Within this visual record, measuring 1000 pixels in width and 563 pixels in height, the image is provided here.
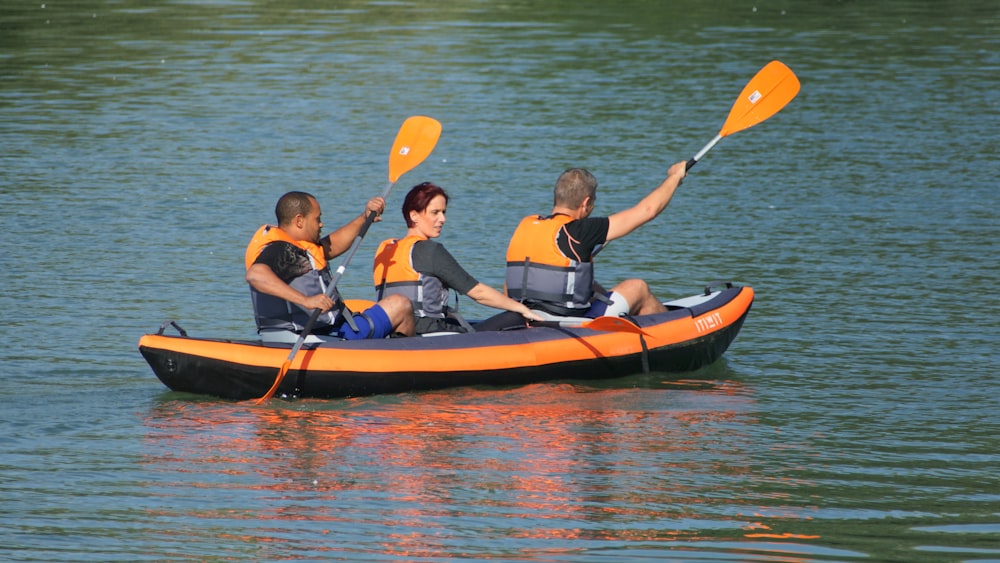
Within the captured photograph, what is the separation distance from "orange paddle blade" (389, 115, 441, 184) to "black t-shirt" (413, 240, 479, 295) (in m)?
1.44

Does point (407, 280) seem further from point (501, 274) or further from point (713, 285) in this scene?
point (501, 274)

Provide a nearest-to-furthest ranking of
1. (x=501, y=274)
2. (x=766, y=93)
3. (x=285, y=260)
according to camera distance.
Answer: (x=285, y=260)
(x=766, y=93)
(x=501, y=274)

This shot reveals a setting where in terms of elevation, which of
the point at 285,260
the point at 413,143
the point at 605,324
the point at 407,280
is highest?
the point at 413,143

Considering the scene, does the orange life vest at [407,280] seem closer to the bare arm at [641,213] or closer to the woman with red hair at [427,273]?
the woman with red hair at [427,273]

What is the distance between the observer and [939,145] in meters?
14.8

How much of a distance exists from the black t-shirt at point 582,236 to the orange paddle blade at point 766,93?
186cm

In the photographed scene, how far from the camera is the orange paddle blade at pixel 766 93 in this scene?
9.48 meters

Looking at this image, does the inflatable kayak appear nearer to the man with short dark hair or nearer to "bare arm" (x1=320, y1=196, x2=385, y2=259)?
the man with short dark hair

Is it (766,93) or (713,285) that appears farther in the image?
(766,93)

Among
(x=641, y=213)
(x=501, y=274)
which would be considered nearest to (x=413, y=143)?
(x=501, y=274)

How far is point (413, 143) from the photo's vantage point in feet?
30.4

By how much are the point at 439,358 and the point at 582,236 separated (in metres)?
1.03

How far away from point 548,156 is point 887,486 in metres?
8.67

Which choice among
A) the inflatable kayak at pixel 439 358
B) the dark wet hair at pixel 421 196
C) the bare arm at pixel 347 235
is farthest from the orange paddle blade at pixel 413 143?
the inflatable kayak at pixel 439 358
